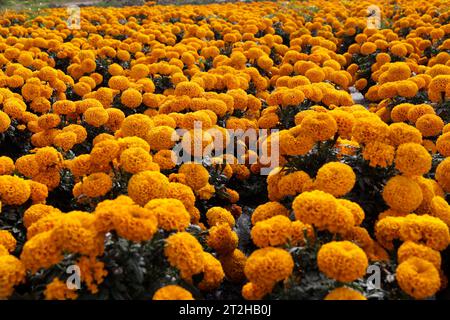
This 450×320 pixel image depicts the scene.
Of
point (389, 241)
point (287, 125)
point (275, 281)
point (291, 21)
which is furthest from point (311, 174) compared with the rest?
point (291, 21)

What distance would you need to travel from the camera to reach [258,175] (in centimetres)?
668

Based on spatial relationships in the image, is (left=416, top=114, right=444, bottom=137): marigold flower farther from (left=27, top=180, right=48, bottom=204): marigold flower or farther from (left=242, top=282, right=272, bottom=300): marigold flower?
(left=27, top=180, right=48, bottom=204): marigold flower

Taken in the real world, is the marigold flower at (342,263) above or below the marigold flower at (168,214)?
below

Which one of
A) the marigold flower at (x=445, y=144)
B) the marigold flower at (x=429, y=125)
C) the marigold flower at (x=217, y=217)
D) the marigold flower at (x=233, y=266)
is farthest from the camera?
the marigold flower at (x=429, y=125)

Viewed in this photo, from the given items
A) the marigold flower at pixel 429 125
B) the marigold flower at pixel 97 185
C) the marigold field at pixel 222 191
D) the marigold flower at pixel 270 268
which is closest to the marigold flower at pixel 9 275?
the marigold field at pixel 222 191

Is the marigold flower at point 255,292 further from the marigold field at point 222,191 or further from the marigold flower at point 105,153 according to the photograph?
the marigold flower at point 105,153

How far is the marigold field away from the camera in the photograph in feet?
10.9

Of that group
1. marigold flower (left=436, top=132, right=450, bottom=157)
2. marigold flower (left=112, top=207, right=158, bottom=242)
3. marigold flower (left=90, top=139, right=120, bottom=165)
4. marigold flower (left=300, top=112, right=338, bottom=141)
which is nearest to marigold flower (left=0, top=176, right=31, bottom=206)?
marigold flower (left=90, top=139, right=120, bottom=165)

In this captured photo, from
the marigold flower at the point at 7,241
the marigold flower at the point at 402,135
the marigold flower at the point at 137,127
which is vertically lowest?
the marigold flower at the point at 7,241

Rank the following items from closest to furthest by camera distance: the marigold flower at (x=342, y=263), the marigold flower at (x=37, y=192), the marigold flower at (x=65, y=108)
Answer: the marigold flower at (x=342, y=263), the marigold flower at (x=37, y=192), the marigold flower at (x=65, y=108)

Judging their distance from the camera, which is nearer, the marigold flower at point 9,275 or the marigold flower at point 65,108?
the marigold flower at point 9,275

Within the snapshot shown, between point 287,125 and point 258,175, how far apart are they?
89 cm

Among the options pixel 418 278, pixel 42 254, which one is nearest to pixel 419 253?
pixel 418 278

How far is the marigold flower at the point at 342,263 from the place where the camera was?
10.2ft
